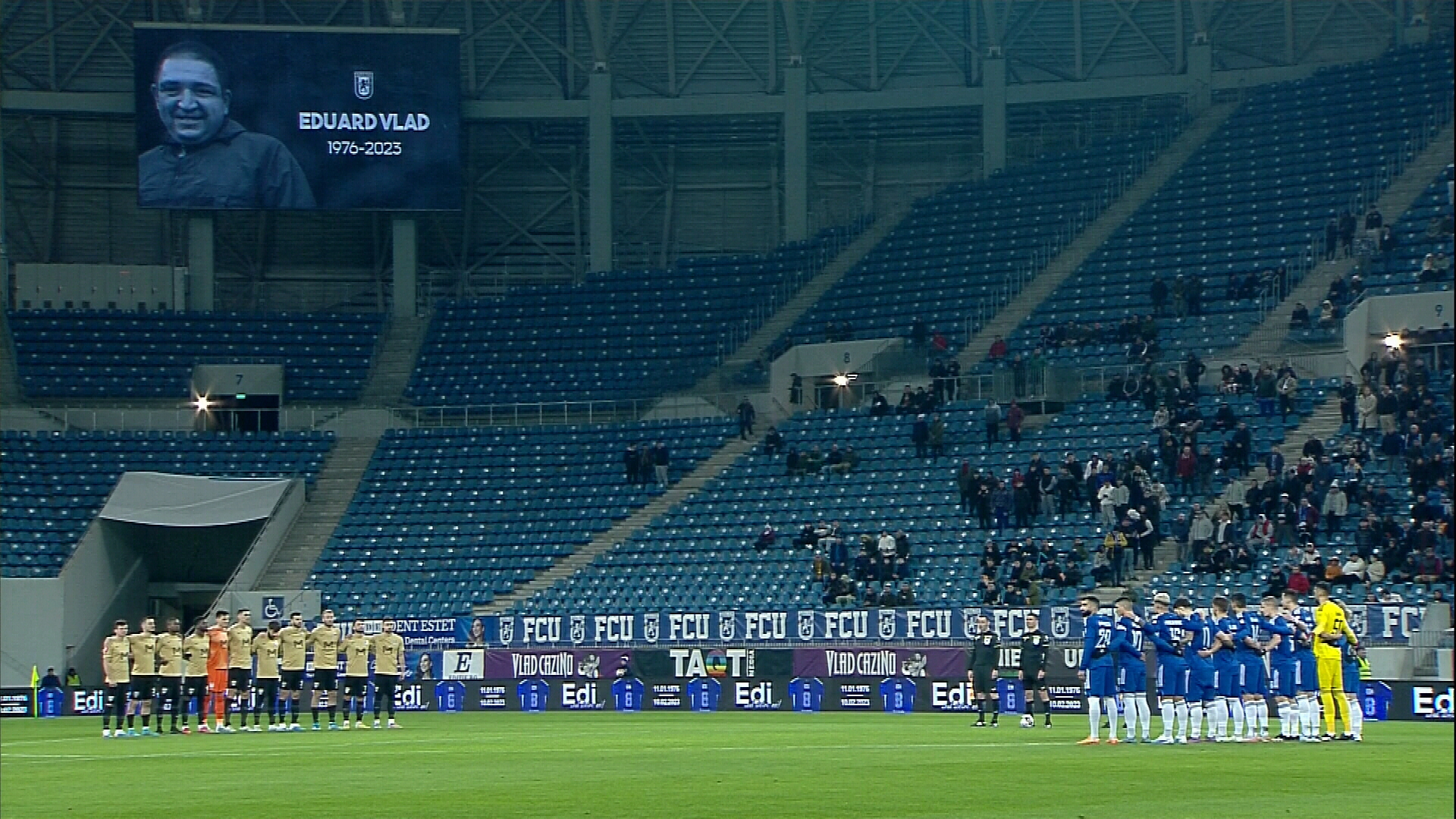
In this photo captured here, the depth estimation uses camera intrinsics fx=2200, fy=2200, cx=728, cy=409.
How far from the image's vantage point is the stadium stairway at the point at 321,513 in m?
56.3

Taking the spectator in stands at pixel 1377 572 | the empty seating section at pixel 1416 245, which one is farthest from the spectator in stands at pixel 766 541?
the spectator in stands at pixel 1377 572

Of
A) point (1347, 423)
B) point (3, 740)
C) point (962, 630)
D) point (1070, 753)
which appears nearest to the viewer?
point (1070, 753)

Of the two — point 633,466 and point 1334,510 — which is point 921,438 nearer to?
point 633,466

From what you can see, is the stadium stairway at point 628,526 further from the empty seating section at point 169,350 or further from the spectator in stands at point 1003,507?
the empty seating section at point 169,350

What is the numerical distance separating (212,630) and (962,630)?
1479cm

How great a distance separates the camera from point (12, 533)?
5516 cm

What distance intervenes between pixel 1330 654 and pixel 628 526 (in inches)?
1146

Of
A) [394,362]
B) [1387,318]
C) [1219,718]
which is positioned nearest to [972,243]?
[1387,318]

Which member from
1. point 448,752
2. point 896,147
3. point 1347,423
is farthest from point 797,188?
point 448,752

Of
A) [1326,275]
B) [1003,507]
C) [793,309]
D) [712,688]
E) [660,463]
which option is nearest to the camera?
[712,688]

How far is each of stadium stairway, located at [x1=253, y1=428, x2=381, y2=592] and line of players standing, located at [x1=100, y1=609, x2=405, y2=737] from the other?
1788cm

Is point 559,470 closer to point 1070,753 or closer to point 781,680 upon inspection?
point 781,680

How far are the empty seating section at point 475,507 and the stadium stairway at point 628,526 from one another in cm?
26

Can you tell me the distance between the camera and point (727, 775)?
23656mm
